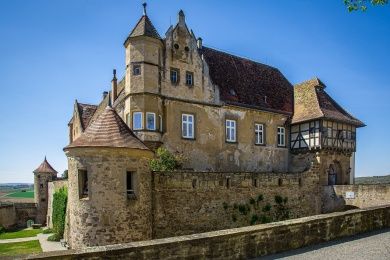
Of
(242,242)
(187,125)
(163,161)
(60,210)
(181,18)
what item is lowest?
(60,210)

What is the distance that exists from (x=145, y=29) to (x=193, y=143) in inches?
314

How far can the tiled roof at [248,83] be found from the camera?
25.8 m

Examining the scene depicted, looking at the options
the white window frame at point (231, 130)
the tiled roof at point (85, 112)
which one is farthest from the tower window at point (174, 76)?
the tiled roof at point (85, 112)

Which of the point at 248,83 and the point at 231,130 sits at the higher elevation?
the point at 248,83

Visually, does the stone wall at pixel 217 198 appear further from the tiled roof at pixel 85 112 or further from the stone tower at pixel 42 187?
the stone tower at pixel 42 187

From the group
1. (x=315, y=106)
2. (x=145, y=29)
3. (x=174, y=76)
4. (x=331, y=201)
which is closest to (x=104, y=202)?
(x=174, y=76)

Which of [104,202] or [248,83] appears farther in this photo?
[248,83]

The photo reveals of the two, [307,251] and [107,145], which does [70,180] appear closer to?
[107,145]

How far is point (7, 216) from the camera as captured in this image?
137 feet

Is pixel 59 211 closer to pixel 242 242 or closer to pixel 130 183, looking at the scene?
pixel 130 183

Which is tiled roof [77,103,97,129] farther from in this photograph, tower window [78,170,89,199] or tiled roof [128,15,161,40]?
tower window [78,170,89,199]

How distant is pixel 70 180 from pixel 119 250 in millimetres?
10321

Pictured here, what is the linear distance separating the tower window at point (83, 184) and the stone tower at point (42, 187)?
3192 centimetres

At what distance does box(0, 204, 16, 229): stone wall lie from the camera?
4075cm
